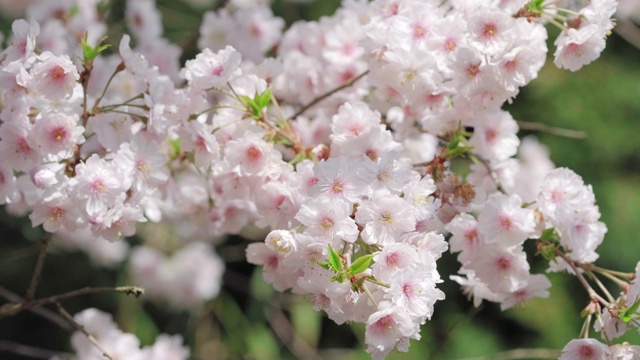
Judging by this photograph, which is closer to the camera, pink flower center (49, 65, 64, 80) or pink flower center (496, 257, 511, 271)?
pink flower center (49, 65, 64, 80)

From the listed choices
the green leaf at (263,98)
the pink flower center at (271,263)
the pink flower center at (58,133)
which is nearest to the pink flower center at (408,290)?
the pink flower center at (271,263)

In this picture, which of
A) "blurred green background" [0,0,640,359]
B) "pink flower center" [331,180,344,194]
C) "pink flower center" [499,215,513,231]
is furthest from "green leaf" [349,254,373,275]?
"blurred green background" [0,0,640,359]

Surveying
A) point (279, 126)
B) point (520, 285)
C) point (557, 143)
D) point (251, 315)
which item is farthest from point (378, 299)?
point (557, 143)

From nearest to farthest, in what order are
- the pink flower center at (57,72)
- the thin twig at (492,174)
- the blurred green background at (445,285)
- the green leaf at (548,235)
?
1. the pink flower center at (57,72)
2. the green leaf at (548,235)
3. the thin twig at (492,174)
4. the blurred green background at (445,285)

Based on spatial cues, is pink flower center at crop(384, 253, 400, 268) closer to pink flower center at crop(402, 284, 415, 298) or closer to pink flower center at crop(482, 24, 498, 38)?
pink flower center at crop(402, 284, 415, 298)

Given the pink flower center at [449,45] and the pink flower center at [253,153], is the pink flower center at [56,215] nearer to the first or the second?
the pink flower center at [253,153]

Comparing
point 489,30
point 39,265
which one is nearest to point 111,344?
point 39,265
